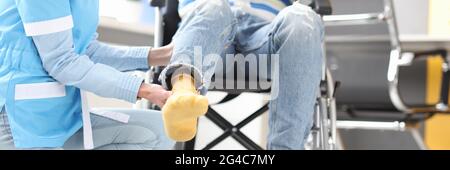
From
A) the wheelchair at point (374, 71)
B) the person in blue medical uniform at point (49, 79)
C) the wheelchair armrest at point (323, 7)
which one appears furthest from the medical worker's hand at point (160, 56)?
the wheelchair at point (374, 71)

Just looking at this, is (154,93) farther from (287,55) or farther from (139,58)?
(287,55)

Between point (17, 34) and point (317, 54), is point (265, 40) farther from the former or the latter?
point (17, 34)

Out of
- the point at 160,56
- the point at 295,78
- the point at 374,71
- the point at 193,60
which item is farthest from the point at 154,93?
the point at 374,71

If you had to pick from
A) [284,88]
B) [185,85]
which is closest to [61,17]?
[185,85]

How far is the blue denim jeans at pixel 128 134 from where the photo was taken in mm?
979

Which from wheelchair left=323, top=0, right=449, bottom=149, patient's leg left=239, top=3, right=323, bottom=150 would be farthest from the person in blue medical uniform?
wheelchair left=323, top=0, right=449, bottom=149

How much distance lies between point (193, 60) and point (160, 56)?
16cm

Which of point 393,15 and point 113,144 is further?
point 393,15

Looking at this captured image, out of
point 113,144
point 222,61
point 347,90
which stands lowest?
point 347,90

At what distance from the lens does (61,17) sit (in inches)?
33.2

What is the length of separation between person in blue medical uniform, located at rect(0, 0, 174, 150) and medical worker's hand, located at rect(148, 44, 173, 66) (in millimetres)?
197

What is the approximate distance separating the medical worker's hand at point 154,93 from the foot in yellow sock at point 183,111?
17 millimetres

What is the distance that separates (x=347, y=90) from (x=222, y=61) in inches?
53.9

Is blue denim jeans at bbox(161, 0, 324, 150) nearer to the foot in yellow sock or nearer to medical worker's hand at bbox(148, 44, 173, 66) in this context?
medical worker's hand at bbox(148, 44, 173, 66)
